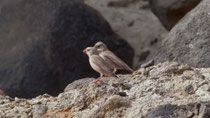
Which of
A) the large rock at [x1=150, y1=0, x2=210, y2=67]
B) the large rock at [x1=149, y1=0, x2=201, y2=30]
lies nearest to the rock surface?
the large rock at [x1=149, y1=0, x2=201, y2=30]

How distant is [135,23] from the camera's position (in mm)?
13898

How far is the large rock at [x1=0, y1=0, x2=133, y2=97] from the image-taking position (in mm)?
10852

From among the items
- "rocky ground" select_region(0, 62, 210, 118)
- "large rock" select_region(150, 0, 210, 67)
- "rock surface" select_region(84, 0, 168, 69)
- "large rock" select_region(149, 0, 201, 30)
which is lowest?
"rocky ground" select_region(0, 62, 210, 118)

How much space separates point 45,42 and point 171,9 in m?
3.20

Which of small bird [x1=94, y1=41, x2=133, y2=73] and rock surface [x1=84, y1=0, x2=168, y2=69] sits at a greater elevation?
rock surface [x1=84, y1=0, x2=168, y2=69]

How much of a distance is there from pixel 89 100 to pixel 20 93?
18.1 feet

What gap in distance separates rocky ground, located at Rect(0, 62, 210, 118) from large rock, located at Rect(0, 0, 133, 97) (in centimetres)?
465

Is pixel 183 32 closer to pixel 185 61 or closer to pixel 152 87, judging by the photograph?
pixel 185 61

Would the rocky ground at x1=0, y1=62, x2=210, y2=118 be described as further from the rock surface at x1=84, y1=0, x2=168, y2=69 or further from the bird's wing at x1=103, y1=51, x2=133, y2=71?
the rock surface at x1=84, y1=0, x2=168, y2=69

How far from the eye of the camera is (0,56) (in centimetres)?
1138

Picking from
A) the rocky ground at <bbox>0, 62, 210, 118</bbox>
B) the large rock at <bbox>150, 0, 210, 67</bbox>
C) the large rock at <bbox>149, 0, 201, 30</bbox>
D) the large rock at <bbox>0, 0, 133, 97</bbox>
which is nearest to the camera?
the rocky ground at <bbox>0, 62, 210, 118</bbox>

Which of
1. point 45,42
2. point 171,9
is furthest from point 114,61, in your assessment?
point 171,9

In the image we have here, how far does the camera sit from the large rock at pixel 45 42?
10.9 m

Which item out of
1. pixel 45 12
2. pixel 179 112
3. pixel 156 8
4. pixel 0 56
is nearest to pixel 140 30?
pixel 156 8
